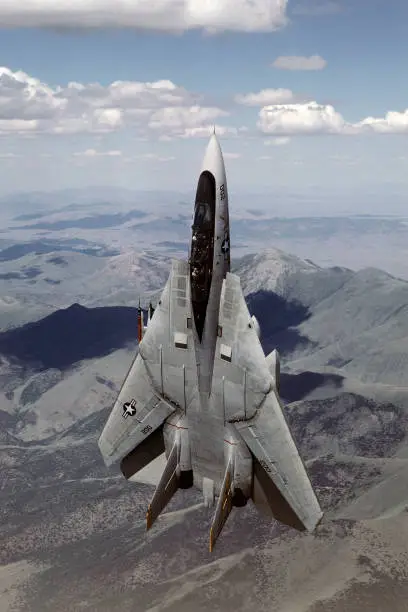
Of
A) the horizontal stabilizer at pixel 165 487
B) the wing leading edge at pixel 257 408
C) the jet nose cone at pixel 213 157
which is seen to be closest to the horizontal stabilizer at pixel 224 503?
the wing leading edge at pixel 257 408

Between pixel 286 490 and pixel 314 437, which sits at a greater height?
pixel 286 490

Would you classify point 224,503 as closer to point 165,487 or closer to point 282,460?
point 165,487

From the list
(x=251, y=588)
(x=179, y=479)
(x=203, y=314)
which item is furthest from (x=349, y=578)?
(x=203, y=314)

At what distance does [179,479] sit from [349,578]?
2624 inches

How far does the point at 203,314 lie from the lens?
30.8m

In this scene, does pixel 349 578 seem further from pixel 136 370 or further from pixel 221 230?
pixel 221 230

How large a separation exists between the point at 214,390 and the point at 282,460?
16.5ft

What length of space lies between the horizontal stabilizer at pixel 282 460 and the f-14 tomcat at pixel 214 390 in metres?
0.05

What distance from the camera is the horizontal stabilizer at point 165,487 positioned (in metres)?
31.2

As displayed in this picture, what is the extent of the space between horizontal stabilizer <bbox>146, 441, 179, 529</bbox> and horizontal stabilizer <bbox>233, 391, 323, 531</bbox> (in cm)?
424

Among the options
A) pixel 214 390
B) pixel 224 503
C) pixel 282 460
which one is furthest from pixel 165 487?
pixel 282 460

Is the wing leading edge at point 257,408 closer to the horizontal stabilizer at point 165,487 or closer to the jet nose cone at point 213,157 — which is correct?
the horizontal stabilizer at point 165,487

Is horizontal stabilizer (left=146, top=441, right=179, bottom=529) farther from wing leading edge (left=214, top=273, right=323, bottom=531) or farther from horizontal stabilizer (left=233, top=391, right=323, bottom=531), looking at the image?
horizontal stabilizer (left=233, top=391, right=323, bottom=531)

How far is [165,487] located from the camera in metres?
32.3
